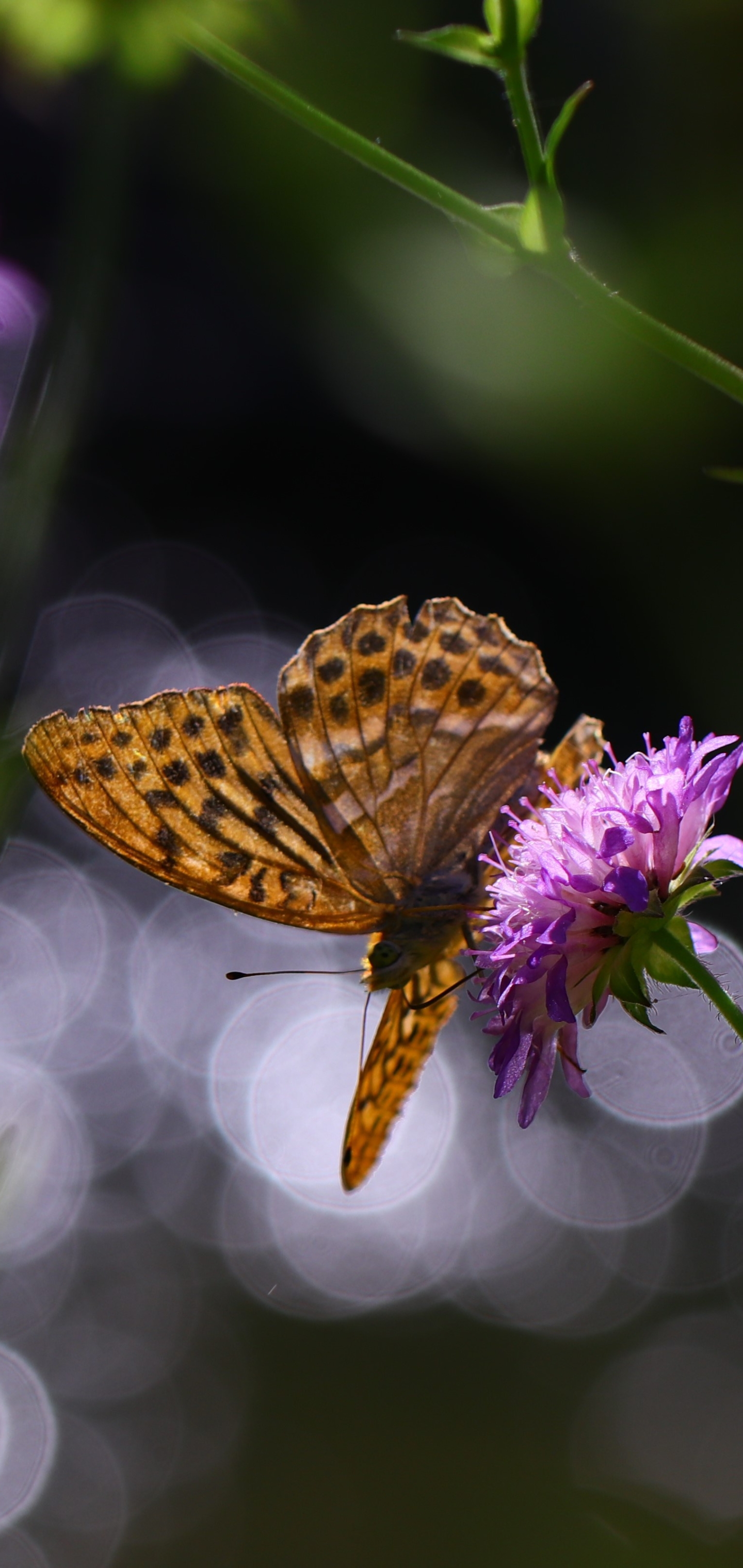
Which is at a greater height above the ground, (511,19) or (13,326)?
(511,19)

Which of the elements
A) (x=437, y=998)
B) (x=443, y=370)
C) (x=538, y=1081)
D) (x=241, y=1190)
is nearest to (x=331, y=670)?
(x=437, y=998)

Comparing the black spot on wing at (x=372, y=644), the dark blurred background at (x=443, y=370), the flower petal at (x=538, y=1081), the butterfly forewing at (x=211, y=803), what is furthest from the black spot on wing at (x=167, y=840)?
the dark blurred background at (x=443, y=370)

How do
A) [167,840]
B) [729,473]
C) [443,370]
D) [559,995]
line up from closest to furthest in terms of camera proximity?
[729,473]
[559,995]
[167,840]
[443,370]

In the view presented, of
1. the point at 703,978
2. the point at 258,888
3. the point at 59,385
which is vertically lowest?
the point at 258,888

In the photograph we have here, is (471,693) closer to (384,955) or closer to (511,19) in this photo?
(384,955)

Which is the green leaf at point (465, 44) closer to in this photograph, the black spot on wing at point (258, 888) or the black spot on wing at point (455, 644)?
the black spot on wing at point (455, 644)

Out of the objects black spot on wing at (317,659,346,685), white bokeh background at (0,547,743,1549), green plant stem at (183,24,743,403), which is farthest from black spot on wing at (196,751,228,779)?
white bokeh background at (0,547,743,1549)

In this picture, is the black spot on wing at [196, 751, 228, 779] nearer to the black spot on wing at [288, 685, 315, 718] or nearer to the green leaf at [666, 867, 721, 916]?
the black spot on wing at [288, 685, 315, 718]
